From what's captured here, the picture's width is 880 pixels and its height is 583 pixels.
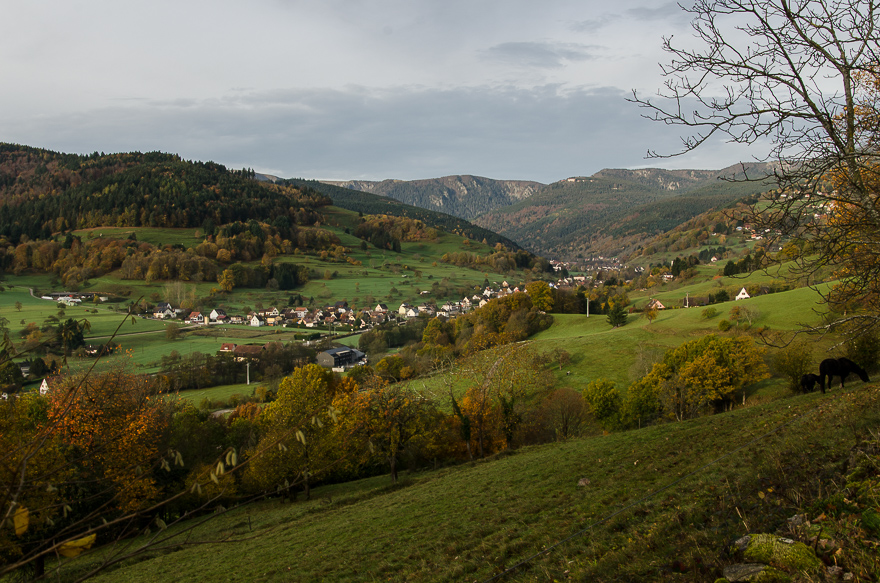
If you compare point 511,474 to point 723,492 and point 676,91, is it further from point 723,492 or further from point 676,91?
point 676,91

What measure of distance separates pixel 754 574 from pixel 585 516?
568 cm

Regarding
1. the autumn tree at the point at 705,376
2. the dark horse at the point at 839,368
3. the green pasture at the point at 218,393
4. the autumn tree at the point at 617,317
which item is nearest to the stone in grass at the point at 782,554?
the dark horse at the point at 839,368

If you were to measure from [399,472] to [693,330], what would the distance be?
3658 centimetres

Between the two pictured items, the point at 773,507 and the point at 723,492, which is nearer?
the point at 773,507

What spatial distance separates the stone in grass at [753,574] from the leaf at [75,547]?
513cm

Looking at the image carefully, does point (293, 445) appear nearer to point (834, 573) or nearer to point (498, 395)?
point (498, 395)

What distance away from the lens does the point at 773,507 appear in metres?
5.85

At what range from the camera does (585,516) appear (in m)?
9.73

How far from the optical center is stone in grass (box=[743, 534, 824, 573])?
169 inches

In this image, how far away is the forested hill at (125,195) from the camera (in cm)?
13638

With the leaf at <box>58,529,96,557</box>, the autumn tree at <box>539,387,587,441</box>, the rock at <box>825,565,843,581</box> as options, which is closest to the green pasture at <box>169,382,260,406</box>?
the autumn tree at <box>539,387,587,441</box>

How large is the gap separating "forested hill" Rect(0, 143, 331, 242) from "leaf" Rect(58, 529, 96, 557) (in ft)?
490

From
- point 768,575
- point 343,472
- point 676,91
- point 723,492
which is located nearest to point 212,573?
point 723,492

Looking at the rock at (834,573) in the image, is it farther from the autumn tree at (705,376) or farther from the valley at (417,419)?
the autumn tree at (705,376)
